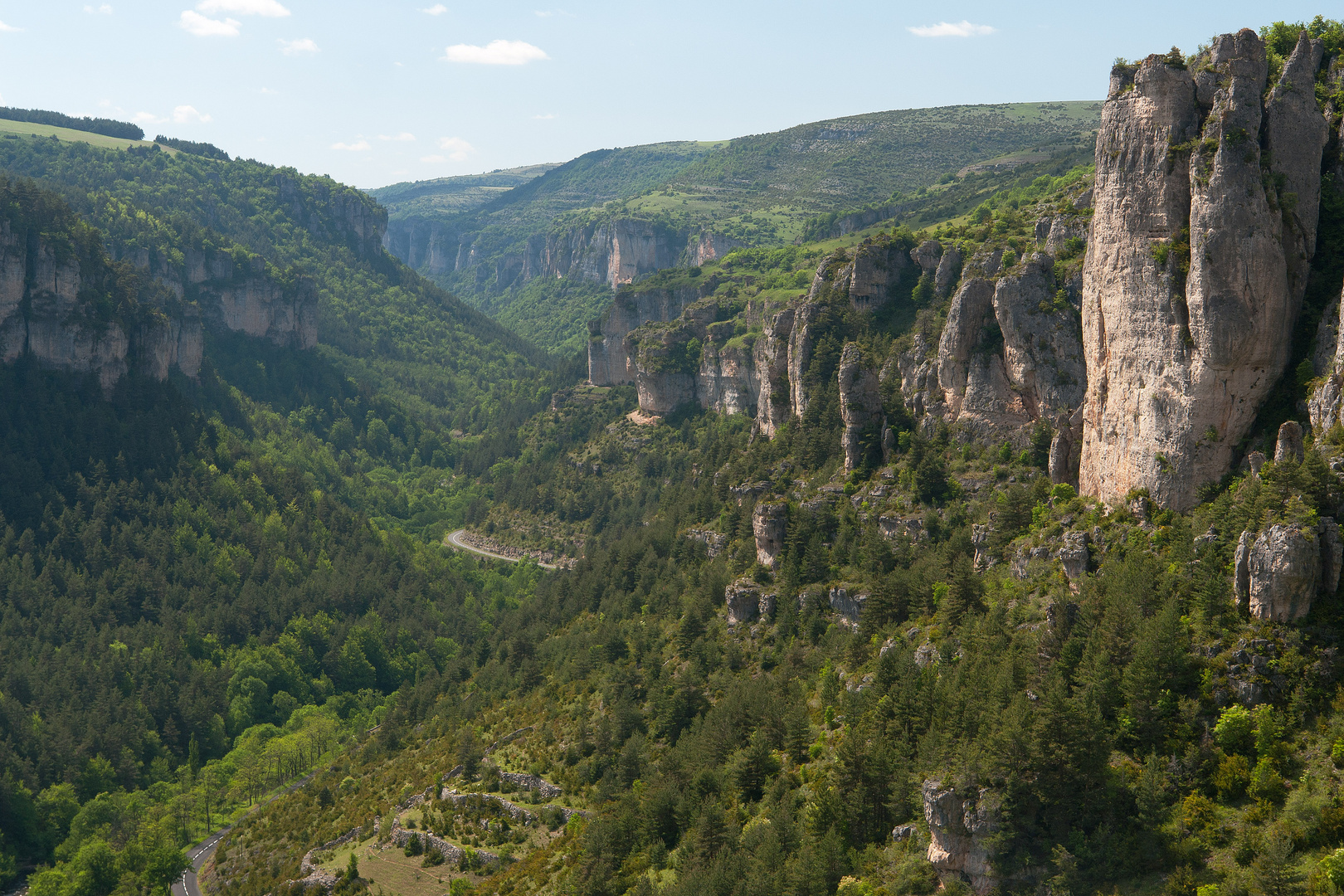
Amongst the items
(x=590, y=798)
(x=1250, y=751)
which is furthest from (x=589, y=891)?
(x=1250, y=751)

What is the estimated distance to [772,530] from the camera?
A: 293 ft

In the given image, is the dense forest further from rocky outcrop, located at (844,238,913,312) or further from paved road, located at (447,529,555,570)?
paved road, located at (447,529,555,570)

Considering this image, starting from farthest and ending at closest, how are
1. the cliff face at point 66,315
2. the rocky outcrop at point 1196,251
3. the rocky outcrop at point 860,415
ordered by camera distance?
the cliff face at point 66,315 < the rocky outcrop at point 860,415 < the rocky outcrop at point 1196,251

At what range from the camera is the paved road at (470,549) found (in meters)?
166

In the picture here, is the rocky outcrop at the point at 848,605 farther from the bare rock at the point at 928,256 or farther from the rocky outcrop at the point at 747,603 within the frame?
the bare rock at the point at 928,256

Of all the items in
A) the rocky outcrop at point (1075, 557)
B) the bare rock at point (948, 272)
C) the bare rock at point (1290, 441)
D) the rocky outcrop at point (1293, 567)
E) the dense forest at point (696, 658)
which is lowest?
the dense forest at point (696, 658)

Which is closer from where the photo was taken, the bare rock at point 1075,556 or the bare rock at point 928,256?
the bare rock at point 1075,556

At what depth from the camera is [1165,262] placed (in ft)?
177

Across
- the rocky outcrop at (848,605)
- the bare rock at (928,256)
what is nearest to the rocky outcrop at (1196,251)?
the rocky outcrop at (848,605)

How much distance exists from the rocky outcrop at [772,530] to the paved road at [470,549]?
79.4 metres

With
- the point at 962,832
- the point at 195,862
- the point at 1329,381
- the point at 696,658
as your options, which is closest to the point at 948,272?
the point at 696,658

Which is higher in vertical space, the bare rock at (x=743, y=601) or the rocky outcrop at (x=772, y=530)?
the rocky outcrop at (x=772, y=530)

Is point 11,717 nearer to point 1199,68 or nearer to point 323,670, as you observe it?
point 323,670

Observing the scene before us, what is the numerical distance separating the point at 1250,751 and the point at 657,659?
49.8 metres
